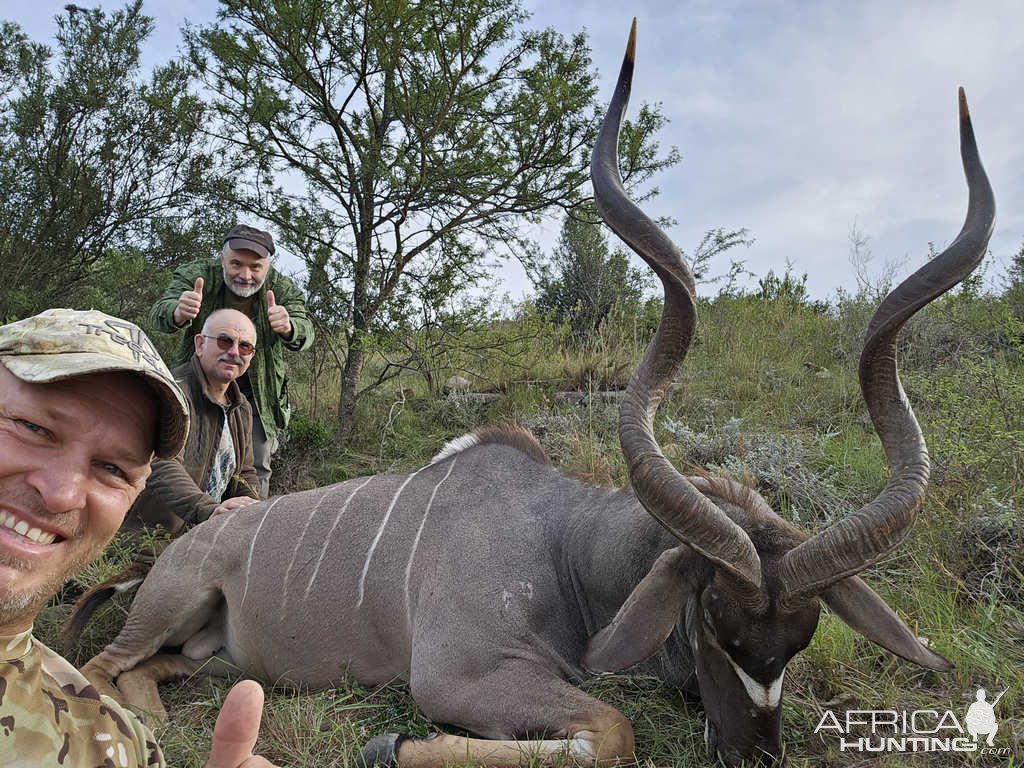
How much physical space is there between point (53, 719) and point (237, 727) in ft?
0.93

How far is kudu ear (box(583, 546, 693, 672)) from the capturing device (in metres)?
2.32

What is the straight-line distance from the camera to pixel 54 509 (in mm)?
1237

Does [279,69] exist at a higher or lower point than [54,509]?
higher

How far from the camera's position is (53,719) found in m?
1.19

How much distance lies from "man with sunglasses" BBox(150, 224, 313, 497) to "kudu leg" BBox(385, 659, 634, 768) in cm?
297

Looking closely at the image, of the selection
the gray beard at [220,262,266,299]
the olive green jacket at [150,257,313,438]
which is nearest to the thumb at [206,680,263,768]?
the olive green jacket at [150,257,313,438]

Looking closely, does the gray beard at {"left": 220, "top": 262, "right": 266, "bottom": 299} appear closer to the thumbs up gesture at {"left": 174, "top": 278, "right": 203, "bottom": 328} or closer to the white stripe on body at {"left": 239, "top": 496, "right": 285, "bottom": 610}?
the thumbs up gesture at {"left": 174, "top": 278, "right": 203, "bottom": 328}

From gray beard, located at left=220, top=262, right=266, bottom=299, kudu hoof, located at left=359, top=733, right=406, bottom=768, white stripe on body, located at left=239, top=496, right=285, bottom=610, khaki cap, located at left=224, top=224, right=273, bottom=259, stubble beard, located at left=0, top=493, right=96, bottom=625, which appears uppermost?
khaki cap, located at left=224, top=224, right=273, bottom=259

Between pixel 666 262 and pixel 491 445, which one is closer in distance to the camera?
pixel 666 262

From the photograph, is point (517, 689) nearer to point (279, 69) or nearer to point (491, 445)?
point (491, 445)

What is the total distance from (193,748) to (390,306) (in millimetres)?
4249

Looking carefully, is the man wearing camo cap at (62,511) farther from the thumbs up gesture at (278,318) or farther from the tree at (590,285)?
the tree at (590,285)

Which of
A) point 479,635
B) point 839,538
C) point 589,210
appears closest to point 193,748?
point 479,635

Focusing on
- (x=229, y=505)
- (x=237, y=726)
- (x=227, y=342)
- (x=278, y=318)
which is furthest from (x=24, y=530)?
(x=278, y=318)
